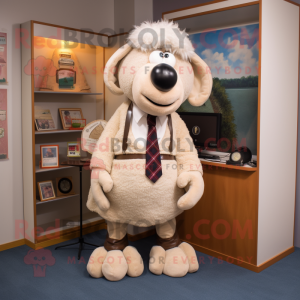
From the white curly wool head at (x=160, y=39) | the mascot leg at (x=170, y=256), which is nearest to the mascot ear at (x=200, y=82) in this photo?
the white curly wool head at (x=160, y=39)

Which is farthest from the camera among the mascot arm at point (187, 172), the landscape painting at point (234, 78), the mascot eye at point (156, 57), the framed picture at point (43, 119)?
the framed picture at point (43, 119)

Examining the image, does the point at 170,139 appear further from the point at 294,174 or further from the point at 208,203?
the point at 294,174

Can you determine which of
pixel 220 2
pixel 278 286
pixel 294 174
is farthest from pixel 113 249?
pixel 220 2

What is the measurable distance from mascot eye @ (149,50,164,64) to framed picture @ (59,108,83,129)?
4.58 feet

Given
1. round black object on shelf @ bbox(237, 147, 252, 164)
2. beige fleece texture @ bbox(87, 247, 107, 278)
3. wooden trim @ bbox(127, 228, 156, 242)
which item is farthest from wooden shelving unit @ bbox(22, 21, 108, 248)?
round black object on shelf @ bbox(237, 147, 252, 164)

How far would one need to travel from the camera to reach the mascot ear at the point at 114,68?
239 centimetres

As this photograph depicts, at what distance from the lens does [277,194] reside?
2820 millimetres

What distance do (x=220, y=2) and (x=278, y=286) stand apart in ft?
6.91

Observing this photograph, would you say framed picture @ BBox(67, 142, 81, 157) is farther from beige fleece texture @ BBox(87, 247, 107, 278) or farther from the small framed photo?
beige fleece texture @ BBox(87, 247, 107, 278)

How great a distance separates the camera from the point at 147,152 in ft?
7.86

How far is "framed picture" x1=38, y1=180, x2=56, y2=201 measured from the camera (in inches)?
128

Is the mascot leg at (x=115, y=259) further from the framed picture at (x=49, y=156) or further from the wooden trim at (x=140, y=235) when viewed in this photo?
the framed picture at (x=49, y=156)

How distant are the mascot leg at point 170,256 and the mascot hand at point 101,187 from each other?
1.72 ft

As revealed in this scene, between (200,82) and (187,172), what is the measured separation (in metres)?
0.66
